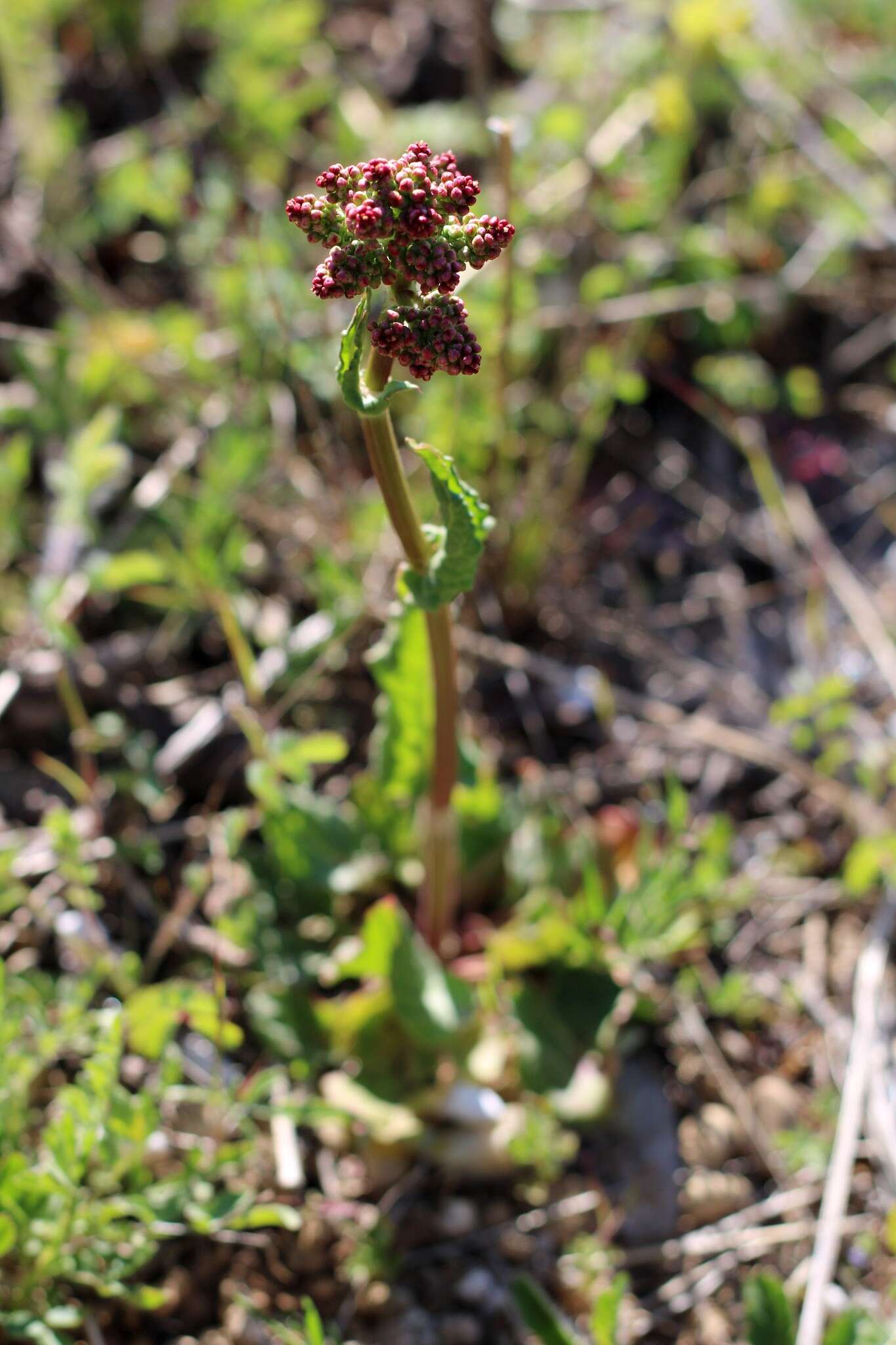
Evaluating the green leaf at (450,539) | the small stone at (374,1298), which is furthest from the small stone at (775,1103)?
the green leaf at (450,539)

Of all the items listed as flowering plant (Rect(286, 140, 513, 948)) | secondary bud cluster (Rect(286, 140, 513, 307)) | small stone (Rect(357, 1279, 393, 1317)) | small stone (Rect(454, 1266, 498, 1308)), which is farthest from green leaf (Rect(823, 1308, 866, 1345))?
secondary bud cluster (Rect(286, 140, 513, 307))

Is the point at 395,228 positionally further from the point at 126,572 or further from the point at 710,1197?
the point at 710,1197

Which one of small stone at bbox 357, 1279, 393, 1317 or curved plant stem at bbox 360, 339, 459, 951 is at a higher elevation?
curved plant stem at bbox 360, 339, 459, 951

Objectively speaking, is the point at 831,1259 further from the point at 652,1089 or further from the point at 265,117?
the point at 265,117

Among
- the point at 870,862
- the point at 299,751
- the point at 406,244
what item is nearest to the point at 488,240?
the point at 406,244

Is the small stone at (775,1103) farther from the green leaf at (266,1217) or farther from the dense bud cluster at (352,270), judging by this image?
the dense bud cluster at (352,270)

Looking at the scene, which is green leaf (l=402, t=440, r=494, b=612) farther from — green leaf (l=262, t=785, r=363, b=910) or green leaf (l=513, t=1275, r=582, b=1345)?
green leaf (l=513, t=1275, r=582, b=1345)
